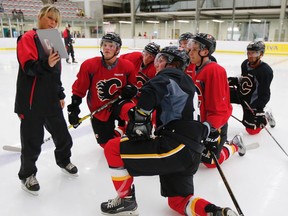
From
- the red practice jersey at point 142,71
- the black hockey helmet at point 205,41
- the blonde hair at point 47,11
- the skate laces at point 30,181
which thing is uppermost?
the blonde hair at point 47,11

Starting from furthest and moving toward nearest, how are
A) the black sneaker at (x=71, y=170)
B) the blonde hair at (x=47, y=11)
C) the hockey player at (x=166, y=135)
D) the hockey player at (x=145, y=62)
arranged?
the hockey player at (x=145, y=62), the black sneaker at (x=71, y=170), the blonde hair at (x=47, y=11), the hockey player at (x=166, y=135)

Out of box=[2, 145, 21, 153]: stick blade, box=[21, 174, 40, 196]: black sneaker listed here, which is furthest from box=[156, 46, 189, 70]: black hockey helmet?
box=[2, 145, 21, 153]: stick blade

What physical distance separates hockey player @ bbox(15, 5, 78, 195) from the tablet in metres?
0.03

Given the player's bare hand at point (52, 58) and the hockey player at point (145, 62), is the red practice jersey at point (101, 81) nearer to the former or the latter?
the hockey player at point (145, 62)

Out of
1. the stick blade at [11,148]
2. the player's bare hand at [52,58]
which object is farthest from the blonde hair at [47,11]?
the stick blade at [11,148]

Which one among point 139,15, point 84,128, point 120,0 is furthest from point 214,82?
point 120,0

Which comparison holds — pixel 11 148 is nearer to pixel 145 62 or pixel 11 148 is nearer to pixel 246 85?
pixel 145 62

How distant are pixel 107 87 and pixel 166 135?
1.04 m

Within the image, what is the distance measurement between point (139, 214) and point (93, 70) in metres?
1.16

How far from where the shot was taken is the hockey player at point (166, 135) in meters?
1.35

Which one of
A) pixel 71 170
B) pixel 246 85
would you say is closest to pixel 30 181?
pixel 71 170

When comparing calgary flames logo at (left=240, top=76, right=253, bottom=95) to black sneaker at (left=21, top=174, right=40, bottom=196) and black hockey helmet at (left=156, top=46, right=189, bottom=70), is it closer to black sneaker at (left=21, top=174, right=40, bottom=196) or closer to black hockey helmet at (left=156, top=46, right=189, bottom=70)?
black hockey helmet at (left=156, top=46, right=189, bottom=70)

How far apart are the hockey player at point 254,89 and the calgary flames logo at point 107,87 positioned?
1.44 metres

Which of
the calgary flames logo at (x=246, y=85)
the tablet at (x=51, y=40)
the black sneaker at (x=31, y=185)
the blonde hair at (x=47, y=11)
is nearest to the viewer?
the tablet at (x=51, y=40)
